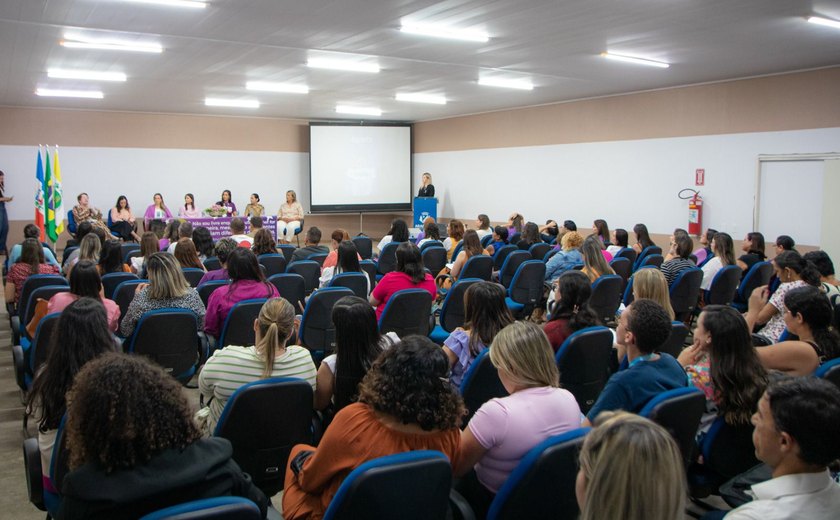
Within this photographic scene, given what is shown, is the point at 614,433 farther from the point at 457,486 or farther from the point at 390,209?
the point at 390,209

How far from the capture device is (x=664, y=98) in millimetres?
11211

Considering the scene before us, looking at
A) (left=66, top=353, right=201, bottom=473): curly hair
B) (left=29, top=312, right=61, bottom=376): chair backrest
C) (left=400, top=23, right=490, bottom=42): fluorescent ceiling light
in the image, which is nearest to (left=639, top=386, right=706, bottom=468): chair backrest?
(left=66, top=353, right=201, bottom=473): curly hair

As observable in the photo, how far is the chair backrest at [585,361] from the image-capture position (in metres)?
3.40

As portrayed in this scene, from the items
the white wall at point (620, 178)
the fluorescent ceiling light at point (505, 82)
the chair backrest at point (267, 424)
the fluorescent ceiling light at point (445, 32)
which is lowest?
the chair backrest at point (267, 424)

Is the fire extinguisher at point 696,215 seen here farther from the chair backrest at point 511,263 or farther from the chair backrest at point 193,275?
the chair backrest at point 193,275

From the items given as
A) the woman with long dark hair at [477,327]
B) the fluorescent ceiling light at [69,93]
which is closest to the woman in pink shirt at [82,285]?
the woman with long dark hair at [477,327]

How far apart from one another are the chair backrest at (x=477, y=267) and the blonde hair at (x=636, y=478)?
5.52 m

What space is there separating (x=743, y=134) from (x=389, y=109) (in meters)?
7.40

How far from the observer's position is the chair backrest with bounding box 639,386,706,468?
7.73 feet

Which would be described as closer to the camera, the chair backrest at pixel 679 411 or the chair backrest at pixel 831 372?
the chair backrest at pixel 679 411

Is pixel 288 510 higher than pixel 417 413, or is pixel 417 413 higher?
pixel 417 413

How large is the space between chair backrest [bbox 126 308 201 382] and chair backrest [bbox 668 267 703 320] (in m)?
4.29

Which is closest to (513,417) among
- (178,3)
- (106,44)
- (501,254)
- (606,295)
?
(606,295)

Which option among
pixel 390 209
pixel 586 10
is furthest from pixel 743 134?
pixel 390 209
